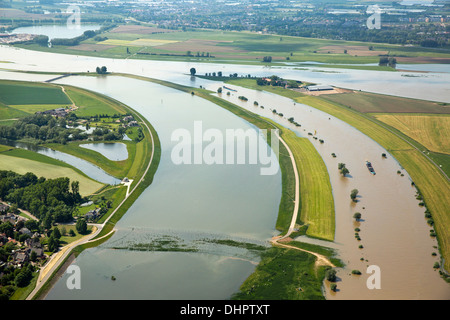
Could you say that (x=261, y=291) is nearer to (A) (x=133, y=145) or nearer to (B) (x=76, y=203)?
(B) (x=76, y=203)

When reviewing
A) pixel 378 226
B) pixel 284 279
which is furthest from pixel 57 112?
pixel 378 226

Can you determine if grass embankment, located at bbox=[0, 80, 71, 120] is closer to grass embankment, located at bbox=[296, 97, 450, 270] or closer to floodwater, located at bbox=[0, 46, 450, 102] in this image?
floodwater, located at bbox=[0, 46, 450, 102]

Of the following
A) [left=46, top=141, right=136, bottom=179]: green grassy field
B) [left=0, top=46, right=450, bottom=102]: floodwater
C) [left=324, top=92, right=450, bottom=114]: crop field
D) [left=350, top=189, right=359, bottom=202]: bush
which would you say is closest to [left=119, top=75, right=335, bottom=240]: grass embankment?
[left=350, top=189, right=359, bottom=202]: bush

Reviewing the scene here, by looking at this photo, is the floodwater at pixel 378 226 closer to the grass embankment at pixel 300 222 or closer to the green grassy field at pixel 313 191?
the green grassy field at pixel 313 191

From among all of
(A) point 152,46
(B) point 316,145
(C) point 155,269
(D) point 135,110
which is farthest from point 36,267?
(A) point 152,46

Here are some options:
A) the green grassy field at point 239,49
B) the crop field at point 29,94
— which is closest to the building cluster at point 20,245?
the crop field at point 29,94

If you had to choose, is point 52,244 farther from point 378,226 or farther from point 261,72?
point 261,72

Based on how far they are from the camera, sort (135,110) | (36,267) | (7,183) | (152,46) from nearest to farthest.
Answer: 1. (36,267)
2. (7,183)
3. (135,110)
4. (152,46)
